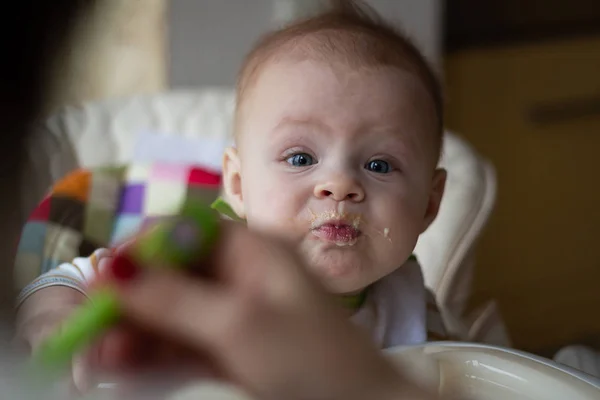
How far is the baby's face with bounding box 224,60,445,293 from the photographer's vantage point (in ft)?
1.28

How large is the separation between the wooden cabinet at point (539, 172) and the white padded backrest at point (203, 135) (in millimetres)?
615

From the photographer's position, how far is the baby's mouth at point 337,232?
382mm

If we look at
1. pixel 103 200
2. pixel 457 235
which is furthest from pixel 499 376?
pixel 103 200

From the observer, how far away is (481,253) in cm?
140

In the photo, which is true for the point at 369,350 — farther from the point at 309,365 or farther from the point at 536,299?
the point at 536,299

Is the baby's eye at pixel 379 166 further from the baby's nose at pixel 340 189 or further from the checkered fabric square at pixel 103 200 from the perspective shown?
the checkered fabric square at pixel 103 200

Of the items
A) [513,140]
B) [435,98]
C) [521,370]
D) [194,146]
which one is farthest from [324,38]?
[513,140]

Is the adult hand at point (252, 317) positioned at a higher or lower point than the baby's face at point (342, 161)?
lower

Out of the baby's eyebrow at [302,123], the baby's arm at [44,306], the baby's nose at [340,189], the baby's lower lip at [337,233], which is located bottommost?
the baby's arm at [44,306]

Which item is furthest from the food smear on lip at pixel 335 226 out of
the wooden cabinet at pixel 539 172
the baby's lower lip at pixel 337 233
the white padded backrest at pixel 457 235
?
the wooden cabinet at pixel 539 172

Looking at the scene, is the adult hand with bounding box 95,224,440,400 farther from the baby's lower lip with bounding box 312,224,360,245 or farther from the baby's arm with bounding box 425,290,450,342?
the baby's arm with bounding box 425,290,450,342

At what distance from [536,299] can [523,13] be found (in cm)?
50

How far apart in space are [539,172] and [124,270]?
131 cm

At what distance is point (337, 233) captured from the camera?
0.39 metres
